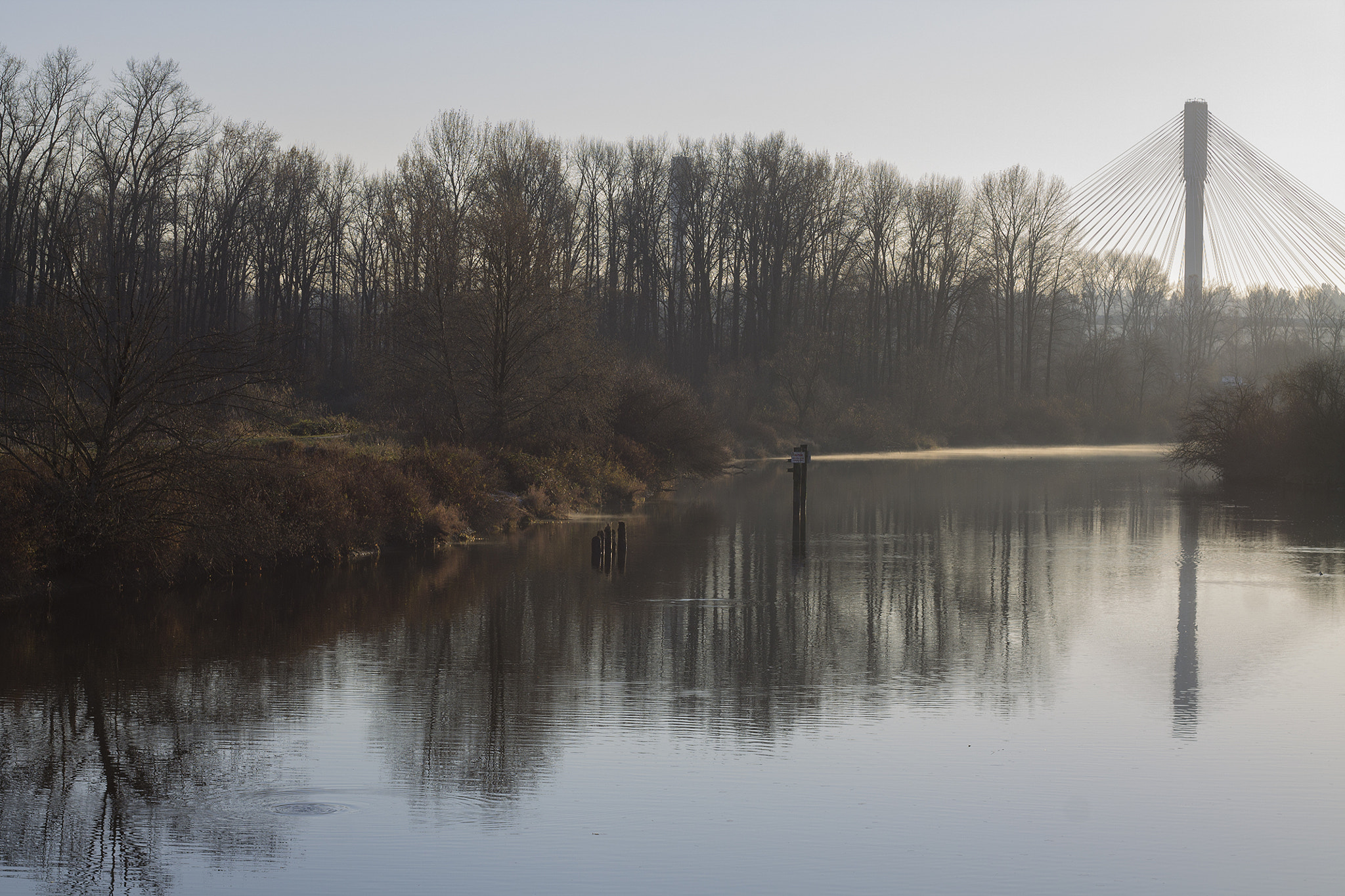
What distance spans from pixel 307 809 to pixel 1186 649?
10136mm

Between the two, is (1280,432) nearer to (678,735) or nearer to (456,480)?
(456,480)

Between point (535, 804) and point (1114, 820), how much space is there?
12.5ft

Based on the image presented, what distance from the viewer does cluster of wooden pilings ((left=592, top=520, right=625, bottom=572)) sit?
20.7m

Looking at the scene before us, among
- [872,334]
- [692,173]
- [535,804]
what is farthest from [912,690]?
[872,334]

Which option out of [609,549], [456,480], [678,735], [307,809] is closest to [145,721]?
[307,809]

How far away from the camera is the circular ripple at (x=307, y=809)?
8.19 m

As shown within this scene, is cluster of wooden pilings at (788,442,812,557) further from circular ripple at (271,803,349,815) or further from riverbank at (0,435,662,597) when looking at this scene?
circular ripple at (271,803,349,815)

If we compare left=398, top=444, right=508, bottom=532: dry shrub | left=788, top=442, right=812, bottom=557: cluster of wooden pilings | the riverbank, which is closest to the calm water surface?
the riverbank

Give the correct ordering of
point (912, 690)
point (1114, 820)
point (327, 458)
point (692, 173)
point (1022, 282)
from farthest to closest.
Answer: point (1022, 282)
point (692, 173)
point (327, 458)
point (912, 690)
point (1114, 820)

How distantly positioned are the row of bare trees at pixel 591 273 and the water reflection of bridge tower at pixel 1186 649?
1588 cm

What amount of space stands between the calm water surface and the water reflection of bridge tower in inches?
2.7

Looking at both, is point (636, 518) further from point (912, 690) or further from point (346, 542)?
point (912, 690)

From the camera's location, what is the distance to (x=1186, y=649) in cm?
1420

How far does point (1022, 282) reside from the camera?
8650 cm
